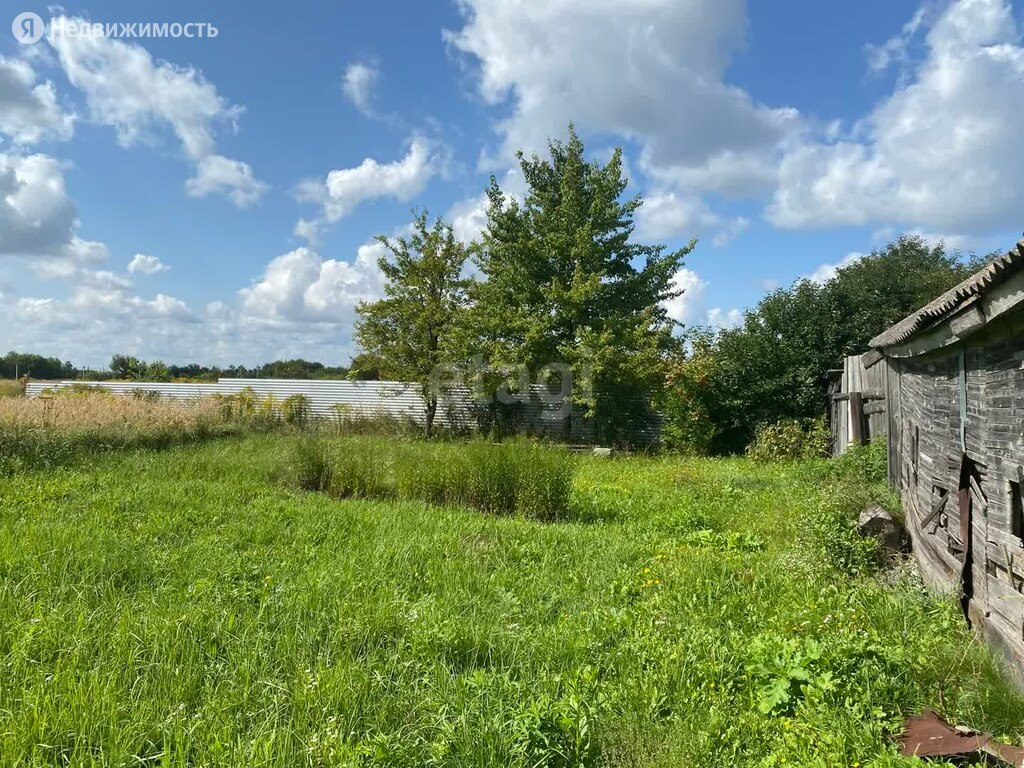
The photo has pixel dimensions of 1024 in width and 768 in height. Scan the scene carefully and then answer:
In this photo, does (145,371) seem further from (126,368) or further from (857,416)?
(857,416)

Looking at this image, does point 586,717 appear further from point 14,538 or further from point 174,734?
Answer: point 14,538

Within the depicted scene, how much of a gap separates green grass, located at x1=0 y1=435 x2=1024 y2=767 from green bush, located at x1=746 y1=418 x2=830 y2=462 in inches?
263

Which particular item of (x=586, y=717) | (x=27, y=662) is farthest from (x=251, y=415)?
(x=586, y=717)

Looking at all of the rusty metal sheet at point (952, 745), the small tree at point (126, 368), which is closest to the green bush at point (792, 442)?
the rusty metal sheet at point (952, 745)

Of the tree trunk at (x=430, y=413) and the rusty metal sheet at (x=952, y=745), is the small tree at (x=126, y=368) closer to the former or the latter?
the tree trunk at (x=430, y=413)

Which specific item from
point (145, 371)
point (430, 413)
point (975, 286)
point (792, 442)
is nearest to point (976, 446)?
point (975, 286)

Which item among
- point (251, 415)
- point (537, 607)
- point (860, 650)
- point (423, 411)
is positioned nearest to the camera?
point (860, 650)

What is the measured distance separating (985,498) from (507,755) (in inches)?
112

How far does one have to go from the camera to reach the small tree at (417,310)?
1565cm

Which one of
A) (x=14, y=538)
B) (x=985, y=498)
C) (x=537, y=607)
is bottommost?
(x=537, y=607)

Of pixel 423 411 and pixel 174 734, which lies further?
pixel 423 411

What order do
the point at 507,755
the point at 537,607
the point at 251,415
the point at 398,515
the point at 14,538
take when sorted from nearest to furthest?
the point at 507,755 → the point at 537,607 → the point at 14,538 → the point at 398,515 → the point at 251,415

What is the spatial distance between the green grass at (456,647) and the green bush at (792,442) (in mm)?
6670

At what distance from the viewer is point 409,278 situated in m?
15.7
